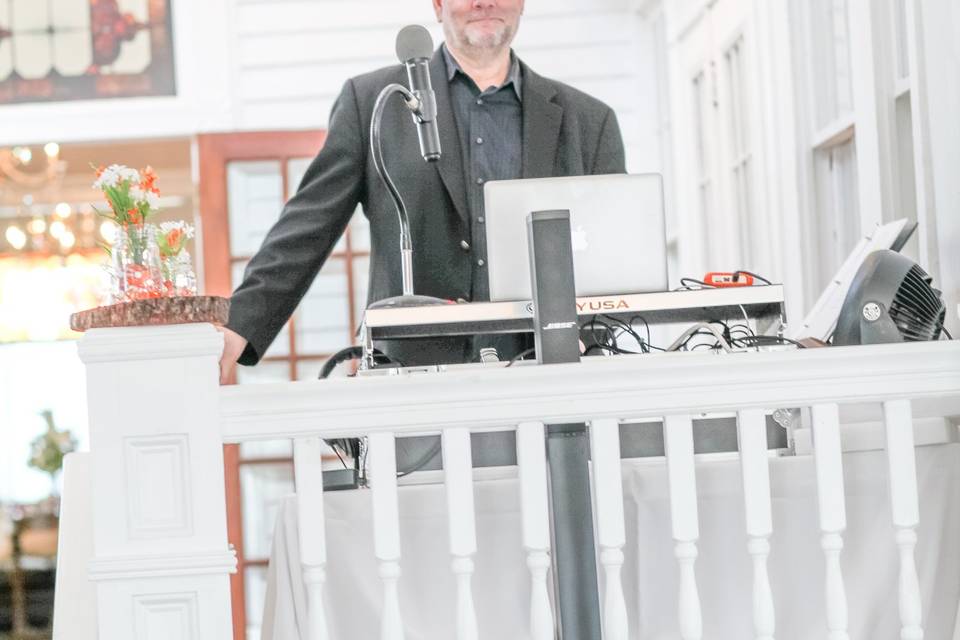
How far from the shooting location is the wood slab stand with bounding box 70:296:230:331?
1.63 meters

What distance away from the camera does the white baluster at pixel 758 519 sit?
1.66 m

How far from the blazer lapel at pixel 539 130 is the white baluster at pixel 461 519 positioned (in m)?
1.19

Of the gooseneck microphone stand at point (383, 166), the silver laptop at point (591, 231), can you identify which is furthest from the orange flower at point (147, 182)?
the silver laptop at point (591, 231)

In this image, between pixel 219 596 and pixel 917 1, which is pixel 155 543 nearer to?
pixel 219 596

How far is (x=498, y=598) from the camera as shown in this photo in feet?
5.93

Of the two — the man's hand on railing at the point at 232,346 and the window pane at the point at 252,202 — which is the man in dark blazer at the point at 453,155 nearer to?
the man's hand on railing at the point at 232,346

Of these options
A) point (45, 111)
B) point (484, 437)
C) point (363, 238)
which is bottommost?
point (484, 437)

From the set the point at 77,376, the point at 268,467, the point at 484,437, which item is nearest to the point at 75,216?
the point at 77,376

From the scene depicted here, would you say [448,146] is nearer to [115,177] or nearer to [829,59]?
[115,177]

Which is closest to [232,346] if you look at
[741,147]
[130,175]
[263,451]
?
[130,175]

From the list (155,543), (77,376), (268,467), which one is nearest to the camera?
(155,543)

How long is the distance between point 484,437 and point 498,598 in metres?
0.24

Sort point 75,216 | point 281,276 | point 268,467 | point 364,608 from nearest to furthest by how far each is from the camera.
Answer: point 364,608
point 281,276
point 268,467
point 75,216

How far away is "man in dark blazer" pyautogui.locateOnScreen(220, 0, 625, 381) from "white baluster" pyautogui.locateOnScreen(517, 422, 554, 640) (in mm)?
1025
